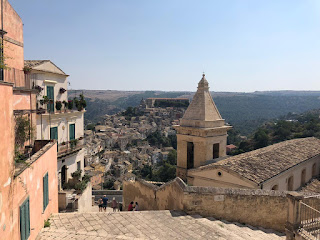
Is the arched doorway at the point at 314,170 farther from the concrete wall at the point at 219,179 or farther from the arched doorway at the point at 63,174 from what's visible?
the arched doorway at the point at 63,174

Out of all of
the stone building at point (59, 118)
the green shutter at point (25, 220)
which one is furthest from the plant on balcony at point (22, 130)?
the stone building at point (59, 118)

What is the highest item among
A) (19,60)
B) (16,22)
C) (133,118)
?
(16,22)

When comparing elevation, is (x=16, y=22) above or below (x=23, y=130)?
above

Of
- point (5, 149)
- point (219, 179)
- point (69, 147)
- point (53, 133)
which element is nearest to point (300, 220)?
point (219, 179)

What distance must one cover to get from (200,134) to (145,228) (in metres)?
8.28

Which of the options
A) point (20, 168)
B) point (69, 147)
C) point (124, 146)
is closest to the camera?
point (20, 168)

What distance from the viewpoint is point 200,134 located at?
15.5m

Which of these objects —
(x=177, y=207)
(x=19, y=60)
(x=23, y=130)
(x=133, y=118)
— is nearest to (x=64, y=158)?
(x=19, y=60)

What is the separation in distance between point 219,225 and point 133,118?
13680 centimetres

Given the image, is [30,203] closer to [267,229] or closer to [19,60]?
[267,229]

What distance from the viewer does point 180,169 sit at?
16.7 m

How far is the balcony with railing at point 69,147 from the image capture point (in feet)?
61.6

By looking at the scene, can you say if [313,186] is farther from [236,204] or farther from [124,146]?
[124,146]

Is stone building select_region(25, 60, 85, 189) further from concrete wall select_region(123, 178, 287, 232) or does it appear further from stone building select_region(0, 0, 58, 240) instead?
concrete wall select_region(123, 178, 287, 232)
